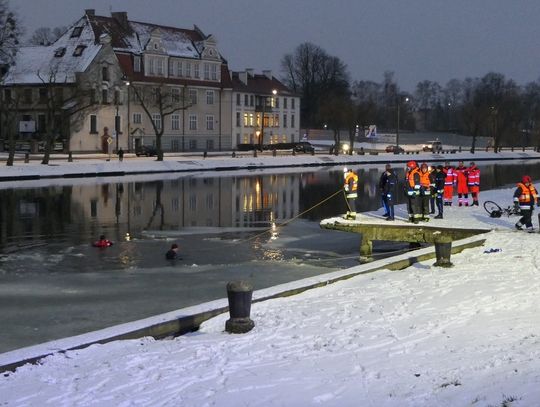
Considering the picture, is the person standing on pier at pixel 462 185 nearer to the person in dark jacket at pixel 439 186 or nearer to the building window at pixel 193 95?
→ the person in dark jacket at pixel 439 186

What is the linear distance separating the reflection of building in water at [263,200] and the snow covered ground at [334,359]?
53.9 ft

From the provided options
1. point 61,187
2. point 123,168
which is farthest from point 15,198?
point 123,168

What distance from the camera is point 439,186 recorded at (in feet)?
→ 87.5

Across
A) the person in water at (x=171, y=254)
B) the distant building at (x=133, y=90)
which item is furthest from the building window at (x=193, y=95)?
the person in water at (x=171, y=254)

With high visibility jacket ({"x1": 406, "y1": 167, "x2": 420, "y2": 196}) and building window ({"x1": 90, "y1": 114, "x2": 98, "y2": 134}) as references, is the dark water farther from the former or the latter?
building window ({"x1": 90, "y1": 114, "x2": 98, "y2": 134})

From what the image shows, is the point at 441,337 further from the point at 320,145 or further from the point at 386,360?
the point at 320,145

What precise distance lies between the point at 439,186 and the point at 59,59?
207 feet

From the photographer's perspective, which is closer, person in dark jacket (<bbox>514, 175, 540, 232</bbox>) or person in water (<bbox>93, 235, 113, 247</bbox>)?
person in dark jacket (<bbox>514, 175, 540, 232</bbox>)

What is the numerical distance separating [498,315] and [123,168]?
165 ft

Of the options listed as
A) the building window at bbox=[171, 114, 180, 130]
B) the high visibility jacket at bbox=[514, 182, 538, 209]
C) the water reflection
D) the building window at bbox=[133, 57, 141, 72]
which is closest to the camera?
the high visibility jacket at bbox=[514, 182, 538, 209]

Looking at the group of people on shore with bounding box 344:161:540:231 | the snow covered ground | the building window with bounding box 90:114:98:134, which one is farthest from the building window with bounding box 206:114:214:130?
the snow covered ground

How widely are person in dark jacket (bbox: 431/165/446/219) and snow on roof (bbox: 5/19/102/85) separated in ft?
185

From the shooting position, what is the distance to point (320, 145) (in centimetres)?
12506

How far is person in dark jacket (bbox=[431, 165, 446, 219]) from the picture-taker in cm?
2555
